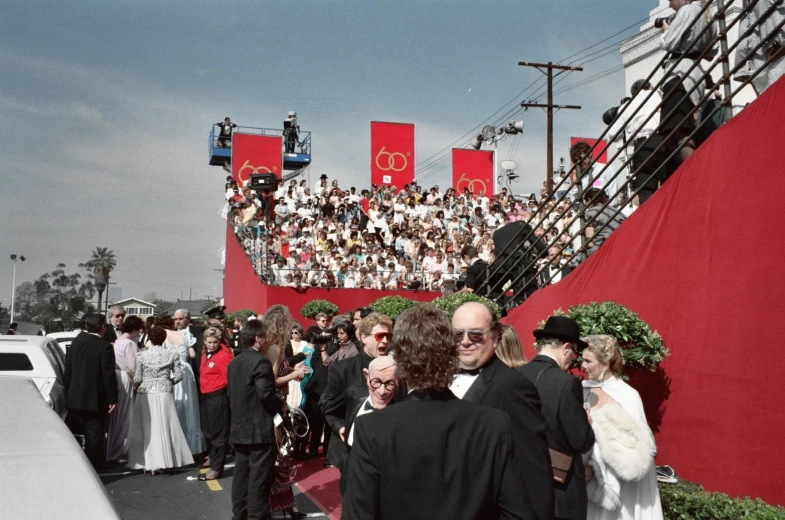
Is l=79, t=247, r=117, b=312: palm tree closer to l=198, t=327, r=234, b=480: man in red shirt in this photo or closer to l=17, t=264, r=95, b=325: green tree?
l=17, t=264, r=95, b=325: green tree

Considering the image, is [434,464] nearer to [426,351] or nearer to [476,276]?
[426,351]

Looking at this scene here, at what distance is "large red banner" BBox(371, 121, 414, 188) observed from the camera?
102ft

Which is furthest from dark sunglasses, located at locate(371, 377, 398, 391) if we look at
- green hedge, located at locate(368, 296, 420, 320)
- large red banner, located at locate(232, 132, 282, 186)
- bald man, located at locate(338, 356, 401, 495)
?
large red banner, located at locate(232, 132, 282, 186)

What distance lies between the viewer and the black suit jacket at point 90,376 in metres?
9.45

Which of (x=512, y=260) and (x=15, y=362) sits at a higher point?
(x=512, y=260)

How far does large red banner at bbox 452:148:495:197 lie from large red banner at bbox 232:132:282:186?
790cm

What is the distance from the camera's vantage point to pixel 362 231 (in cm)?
2372

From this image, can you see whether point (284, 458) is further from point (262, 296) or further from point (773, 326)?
point (262, 296)

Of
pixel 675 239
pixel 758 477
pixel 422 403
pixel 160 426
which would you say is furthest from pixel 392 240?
pixel 422 403

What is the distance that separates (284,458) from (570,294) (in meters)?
3.88

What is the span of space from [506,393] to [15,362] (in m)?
8.33

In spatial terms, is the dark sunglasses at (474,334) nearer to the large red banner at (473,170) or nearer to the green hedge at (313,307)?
the green hedge at (313,307)

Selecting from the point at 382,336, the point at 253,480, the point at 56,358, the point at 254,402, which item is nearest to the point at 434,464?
the point at 382,336

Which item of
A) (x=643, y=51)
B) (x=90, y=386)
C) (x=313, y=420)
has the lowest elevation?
(x=313, y=420)
